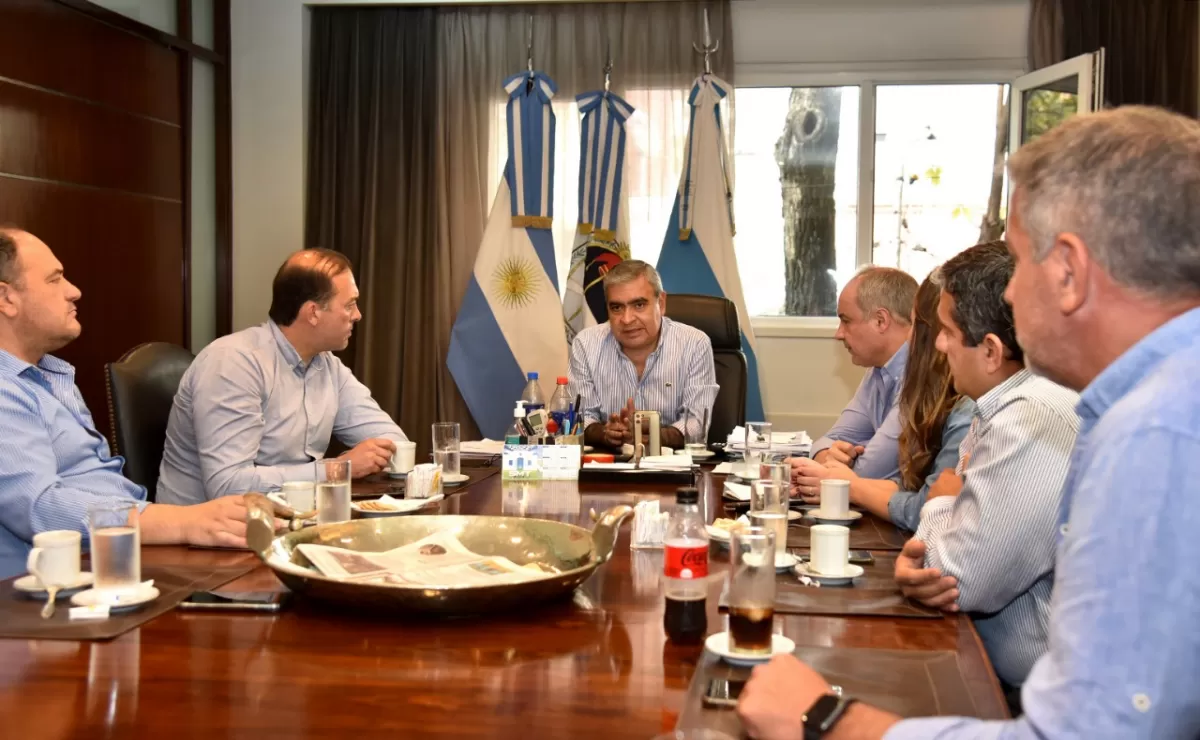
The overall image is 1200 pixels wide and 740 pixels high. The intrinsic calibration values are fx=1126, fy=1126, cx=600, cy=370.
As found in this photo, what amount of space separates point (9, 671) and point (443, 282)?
4357mm

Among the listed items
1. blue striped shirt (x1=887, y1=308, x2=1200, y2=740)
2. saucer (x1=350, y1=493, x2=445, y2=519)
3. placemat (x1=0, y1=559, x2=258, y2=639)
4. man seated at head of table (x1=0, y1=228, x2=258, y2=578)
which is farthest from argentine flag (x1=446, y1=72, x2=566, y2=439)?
blue striped shirt (x1=887, y1=308, x2=1200, y2=740)

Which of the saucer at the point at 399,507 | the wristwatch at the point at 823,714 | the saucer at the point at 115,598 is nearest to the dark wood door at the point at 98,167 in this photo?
the saucer at the point at 399,507

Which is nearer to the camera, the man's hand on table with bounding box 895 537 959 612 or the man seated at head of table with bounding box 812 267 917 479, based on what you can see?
the man's hand on table with bounding box 895 537 959 612

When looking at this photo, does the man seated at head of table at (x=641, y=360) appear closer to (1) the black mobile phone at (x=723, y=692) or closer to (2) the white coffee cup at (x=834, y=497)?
(2) the white coffee cup at (x=834, y=497)

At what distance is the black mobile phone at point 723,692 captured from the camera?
1.20 meters

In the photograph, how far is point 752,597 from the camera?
A: 1316mm

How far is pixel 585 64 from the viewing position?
17.8 feet

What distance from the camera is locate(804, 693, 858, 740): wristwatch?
3.59ft

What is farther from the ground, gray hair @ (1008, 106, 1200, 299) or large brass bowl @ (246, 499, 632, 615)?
gray hair @ (1008, 106, 1200, 299)

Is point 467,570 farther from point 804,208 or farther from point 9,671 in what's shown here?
point 804,208

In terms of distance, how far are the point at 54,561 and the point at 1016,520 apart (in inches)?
53.1

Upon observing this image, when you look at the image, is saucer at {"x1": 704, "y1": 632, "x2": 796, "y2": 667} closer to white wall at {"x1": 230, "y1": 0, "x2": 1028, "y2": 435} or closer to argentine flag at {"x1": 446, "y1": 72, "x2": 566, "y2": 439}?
argentine flag at {"x1": 446, "y1": 72, "x2": 566, "y2": 439}

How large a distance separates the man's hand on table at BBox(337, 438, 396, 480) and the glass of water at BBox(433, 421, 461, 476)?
139 mm

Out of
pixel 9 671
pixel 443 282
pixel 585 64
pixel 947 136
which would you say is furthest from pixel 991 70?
pixel 9 671
